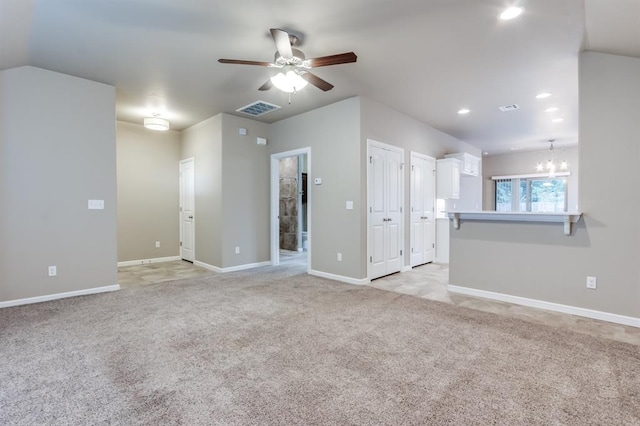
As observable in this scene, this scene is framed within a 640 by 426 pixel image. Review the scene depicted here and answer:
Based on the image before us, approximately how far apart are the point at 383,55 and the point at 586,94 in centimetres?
215

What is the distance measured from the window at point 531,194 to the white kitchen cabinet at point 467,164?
2257 millimetres

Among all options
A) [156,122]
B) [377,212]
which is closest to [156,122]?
[156,122]

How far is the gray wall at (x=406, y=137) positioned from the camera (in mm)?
4520

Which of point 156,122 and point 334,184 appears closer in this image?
point 334,184

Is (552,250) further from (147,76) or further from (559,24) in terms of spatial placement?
(147,76)

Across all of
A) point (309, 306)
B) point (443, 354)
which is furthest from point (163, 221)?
point (443, 354)

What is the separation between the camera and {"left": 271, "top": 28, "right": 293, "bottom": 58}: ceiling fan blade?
240 centimetres

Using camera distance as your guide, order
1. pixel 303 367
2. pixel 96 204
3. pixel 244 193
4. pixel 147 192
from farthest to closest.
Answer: pixel 147 192 → pixel 244 193 → pixel 96 204 → pixel 303 367

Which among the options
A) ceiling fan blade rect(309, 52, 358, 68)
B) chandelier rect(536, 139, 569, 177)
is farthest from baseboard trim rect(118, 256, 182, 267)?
chandelier rect(536, 139, 569, 177)

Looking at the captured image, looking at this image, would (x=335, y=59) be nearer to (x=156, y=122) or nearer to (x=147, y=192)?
(x=156, y=122)

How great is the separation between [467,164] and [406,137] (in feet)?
7.67

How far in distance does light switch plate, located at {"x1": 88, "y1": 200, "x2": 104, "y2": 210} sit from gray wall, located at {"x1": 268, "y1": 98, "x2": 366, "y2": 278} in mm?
2985

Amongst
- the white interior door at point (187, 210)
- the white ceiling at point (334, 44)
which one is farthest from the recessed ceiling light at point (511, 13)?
the white interior door at point (187, 210)

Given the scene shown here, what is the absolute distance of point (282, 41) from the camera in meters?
2.50
